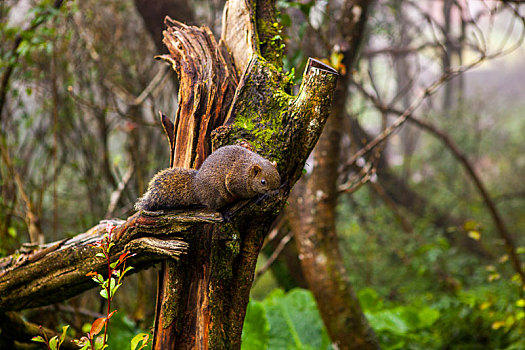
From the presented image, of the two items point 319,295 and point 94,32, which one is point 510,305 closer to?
point 319,295

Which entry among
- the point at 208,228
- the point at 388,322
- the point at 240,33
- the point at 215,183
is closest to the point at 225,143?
the point at 215,183

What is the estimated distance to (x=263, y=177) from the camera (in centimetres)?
138

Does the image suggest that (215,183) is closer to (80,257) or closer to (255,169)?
(255,169)

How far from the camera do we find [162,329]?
4.74ft

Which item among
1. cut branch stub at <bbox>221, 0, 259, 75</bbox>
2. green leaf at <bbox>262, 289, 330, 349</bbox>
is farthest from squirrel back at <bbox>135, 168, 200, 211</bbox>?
green leaf at <bbox>262, 289, 330, 349</bbox>

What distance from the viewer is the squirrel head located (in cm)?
137

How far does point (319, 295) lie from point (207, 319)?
59.3 inches

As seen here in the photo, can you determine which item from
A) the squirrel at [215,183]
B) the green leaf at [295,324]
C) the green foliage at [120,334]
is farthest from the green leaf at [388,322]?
the squirrel at [215,183]

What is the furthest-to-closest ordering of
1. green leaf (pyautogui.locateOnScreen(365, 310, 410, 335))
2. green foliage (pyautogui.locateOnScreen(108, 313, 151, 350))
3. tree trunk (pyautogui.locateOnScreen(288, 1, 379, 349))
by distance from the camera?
green leaf (pyautogui.locateOnScreen(365, 310, 410, 335)) < tree trunk (pyautogui.locateOnScreen(288, 1, 379, 349)) < green foliage (pyautogui.locateOnScreen(108, 313, 151, 350))

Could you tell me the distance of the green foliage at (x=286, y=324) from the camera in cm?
270

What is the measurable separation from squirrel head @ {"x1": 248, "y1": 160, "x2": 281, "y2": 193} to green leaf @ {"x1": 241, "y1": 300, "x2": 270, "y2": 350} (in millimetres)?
1516

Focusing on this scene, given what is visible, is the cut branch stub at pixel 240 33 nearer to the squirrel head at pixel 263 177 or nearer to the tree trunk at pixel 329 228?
the squirrel head at pixel 263 177

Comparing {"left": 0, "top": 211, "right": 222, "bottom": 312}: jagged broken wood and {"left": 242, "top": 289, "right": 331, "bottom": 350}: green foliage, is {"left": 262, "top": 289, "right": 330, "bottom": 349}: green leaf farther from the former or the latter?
{"left": 0, "top": 211, "right": 222, "bottom": 312}: jagged broken wood

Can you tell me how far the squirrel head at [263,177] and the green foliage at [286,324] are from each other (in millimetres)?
1531
